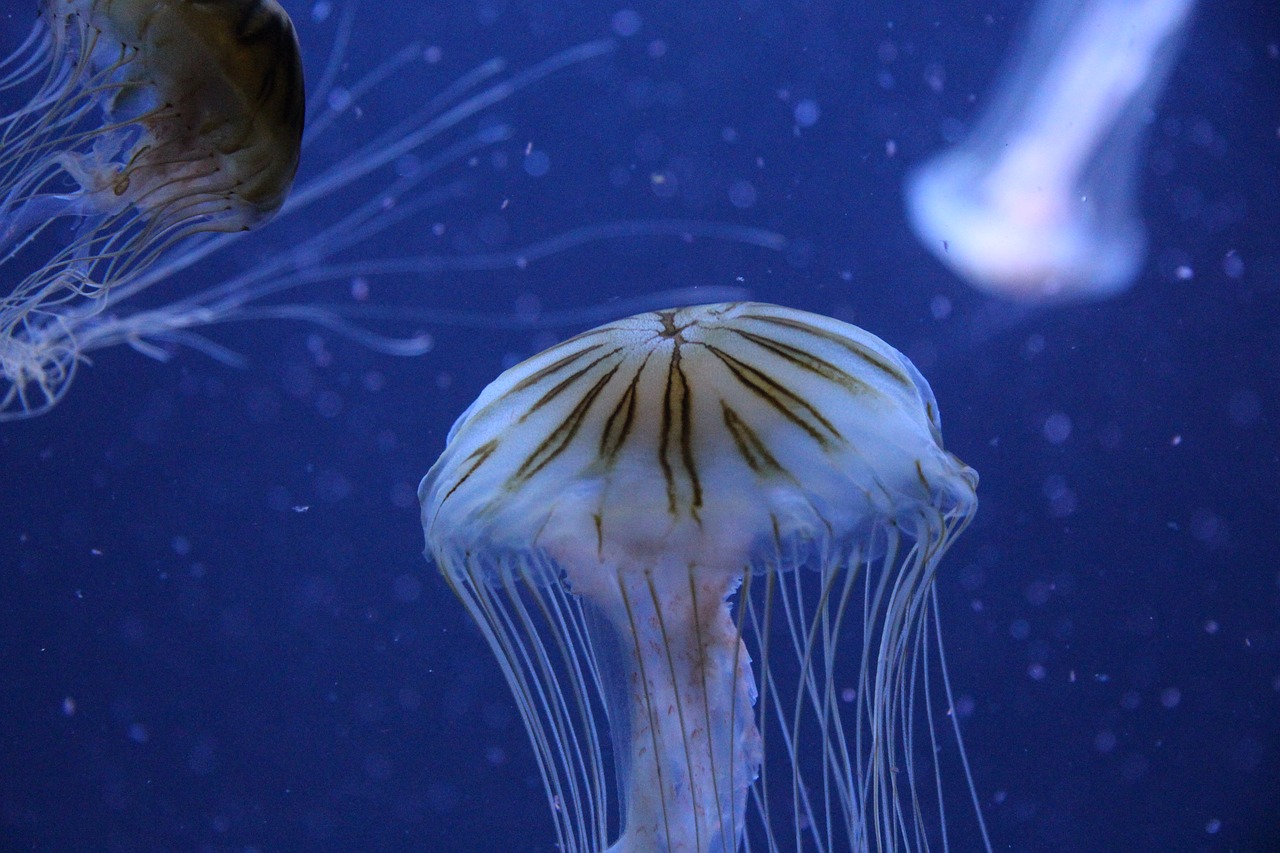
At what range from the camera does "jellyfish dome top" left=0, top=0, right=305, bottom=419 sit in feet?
8.88

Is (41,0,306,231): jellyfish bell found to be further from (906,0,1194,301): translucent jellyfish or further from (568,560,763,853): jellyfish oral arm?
(906,0,1194,301): translucent jellyfish

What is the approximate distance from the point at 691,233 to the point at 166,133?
126 inches

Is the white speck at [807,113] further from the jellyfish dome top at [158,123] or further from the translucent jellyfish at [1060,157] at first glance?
the jellyfish dome top at [158,123]

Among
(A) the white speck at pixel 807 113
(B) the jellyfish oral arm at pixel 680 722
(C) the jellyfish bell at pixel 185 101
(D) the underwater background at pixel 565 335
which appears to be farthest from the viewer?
(A) the white speck at pixel 807 113

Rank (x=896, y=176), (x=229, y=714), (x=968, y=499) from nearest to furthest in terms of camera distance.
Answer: (x=968, y=499) → (x=896, y=176) → (x=229, y=714)

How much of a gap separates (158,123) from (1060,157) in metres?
4.43

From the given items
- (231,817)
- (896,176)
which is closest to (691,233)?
(896,176)

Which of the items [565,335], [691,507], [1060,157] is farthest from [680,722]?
[1060,157]

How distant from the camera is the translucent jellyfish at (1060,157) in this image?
212 inches

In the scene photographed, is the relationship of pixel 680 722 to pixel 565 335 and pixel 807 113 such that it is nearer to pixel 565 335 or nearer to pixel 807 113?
pixel 565 335

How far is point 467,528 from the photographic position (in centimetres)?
235

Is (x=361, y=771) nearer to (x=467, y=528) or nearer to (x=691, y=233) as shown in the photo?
(x=691, y=233)

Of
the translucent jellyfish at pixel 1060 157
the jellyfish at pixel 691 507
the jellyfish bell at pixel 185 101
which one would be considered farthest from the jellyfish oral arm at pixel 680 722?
the translucent jellyfish at pixel 1060 157

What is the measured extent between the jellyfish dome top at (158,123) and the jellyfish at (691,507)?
3.37 feet
